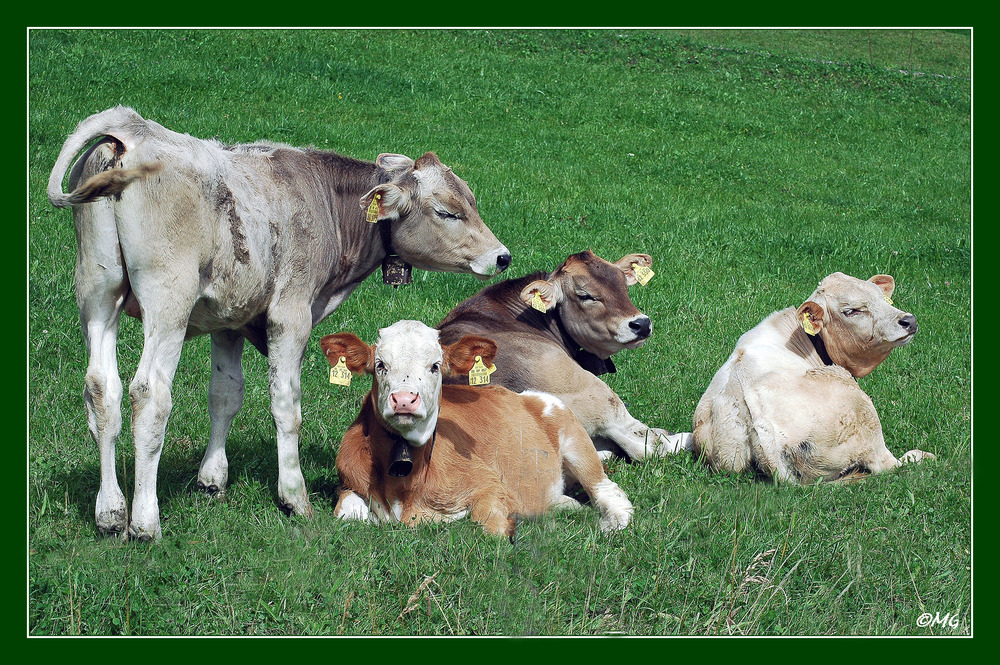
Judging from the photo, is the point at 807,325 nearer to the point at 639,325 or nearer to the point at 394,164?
the point at 639,325

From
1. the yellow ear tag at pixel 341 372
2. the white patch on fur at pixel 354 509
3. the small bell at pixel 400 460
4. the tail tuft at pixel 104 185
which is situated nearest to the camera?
the tail tuft at pixel 104 185

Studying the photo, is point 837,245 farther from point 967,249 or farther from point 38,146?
point 38,146

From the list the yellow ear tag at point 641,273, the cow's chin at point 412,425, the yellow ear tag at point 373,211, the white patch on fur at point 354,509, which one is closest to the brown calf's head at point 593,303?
the yellow ear tag at point 641,273

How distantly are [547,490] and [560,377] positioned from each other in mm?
1376

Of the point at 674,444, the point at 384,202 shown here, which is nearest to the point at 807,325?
the point at 674,444

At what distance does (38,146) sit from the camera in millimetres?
15719

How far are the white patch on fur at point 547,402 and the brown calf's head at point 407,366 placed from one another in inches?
38.9

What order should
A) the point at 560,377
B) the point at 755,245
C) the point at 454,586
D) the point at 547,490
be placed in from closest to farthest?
1. the point at 454,586
2. the point at 547,490
3. the point at 560,377
4. the point at 755,245

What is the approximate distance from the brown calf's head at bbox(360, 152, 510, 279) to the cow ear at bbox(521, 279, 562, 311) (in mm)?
922

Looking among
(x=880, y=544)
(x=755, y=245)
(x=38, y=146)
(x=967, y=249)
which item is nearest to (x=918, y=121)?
(x=967, y=249)

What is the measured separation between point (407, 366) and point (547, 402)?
1.70 m

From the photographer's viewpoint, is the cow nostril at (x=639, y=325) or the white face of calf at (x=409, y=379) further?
the cow nostril at (x=639, y=325)

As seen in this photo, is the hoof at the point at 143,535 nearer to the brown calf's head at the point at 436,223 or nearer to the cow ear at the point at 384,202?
the cow ear at the point at 384,202

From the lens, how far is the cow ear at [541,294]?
8406 millimetres
